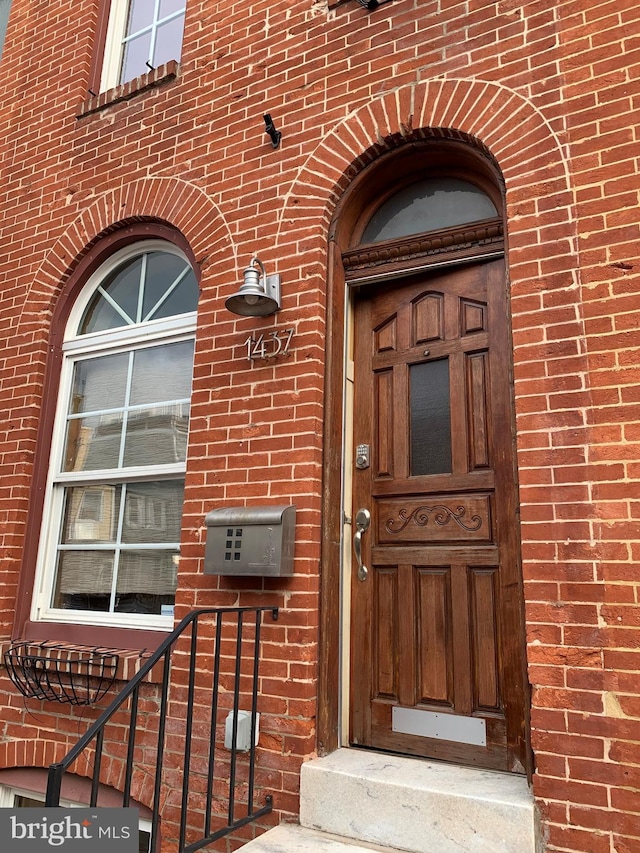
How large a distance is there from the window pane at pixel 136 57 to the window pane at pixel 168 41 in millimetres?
90

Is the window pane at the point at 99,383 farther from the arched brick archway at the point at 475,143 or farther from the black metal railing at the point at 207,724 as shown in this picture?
the black metal railing at the point at 207,724

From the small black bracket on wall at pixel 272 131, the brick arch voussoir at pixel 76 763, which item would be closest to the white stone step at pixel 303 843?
the brick arch voussoir at pixel 76 763

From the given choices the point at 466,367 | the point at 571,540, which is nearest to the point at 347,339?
the point at 466,367

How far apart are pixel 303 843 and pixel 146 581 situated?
5.50 feet

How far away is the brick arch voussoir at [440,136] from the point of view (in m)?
2.84

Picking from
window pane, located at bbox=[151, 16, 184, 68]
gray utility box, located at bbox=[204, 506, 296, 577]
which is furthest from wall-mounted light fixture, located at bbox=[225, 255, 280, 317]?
window pane, located at bbox=[151, 16, 184, 68]

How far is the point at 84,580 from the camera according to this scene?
3.95 meters

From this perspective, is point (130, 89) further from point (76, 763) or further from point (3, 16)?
point (76, 763)

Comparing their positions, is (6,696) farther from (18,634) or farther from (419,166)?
(419,166)

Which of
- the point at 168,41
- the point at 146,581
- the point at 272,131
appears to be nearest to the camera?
the point at 272,131

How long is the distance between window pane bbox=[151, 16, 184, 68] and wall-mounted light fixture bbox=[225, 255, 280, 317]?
2214mm

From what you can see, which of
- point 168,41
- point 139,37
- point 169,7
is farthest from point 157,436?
point 169,7

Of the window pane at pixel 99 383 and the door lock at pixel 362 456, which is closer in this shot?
the door lock at pixel 362 456

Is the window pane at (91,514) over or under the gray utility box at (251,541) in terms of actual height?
over
